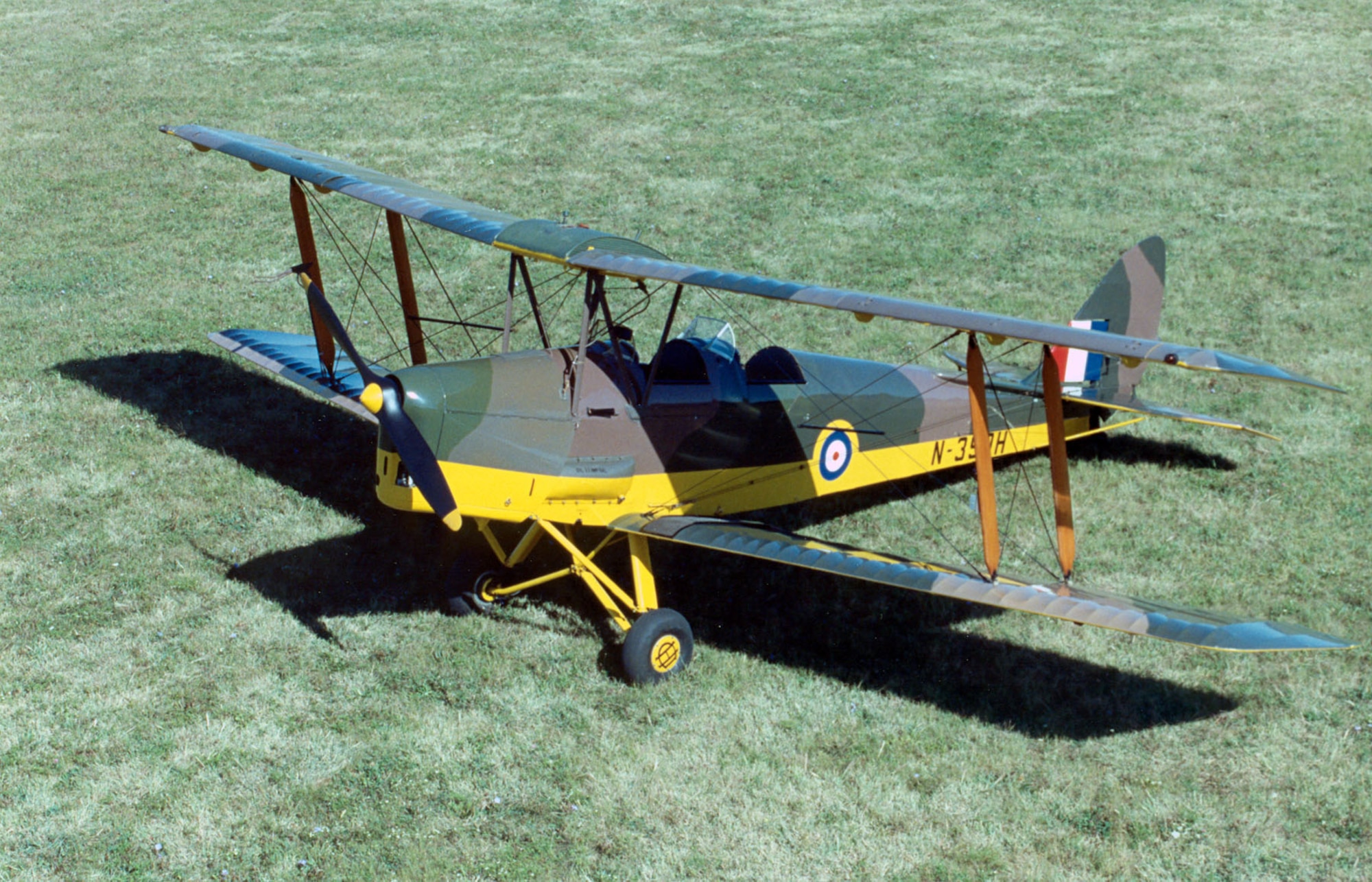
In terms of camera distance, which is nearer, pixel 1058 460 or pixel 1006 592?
pixel 1006 592

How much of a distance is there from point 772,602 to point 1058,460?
2.65m

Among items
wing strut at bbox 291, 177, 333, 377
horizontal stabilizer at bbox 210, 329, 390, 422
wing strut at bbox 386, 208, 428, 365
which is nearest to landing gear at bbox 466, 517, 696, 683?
horizontal stabilizer at bbox 210, 329, 390, 422

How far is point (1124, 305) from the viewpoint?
9.71 meters

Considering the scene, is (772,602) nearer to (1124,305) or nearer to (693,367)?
(693,367)

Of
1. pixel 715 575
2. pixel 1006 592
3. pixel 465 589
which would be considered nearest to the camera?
pixel 1006 592

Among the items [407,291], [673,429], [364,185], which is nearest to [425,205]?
[364,185]

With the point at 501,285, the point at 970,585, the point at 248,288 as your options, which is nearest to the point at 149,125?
the point at 248,288

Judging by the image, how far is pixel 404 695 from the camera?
770cm

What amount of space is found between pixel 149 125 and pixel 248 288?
28.0 feet

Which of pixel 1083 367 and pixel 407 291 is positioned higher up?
pixel 407 291

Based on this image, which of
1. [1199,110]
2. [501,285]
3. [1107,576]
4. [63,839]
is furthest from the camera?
[1199,110]

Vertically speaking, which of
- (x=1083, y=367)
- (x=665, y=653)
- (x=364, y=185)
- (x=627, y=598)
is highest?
(x=364, y=185)

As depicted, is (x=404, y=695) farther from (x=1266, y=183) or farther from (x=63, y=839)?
(x=1266, y=183)

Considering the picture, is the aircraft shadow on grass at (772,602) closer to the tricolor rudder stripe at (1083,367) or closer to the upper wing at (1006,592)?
the upper wing at (1006,592)
